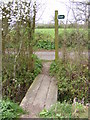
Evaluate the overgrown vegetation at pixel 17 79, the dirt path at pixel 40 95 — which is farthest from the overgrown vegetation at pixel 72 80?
the overgrown vegetation at pixel 17 79

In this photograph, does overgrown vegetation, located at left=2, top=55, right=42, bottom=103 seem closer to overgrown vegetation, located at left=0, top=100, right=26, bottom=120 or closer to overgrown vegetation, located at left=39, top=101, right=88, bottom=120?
overgrown vegetation, located at left=0, top=100, right=26, bottom=120

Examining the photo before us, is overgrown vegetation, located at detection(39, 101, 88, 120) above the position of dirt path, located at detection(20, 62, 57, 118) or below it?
above

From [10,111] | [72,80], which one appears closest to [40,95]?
[10,111]

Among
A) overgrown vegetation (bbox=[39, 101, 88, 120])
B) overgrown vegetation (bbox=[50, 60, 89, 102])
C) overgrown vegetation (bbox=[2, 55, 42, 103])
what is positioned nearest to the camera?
overgrown vegetation (bbox=[39, 101, 88, 120])

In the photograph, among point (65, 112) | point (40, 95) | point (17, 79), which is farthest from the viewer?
point (17, 79)

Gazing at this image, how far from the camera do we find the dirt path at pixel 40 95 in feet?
7.18

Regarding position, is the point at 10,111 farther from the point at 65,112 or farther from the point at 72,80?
the point at 72,80

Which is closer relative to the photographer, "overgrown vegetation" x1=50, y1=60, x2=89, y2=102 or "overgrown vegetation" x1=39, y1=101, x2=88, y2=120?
"overgrown vegetation" x1=39, y1=101, x2=88, y2=120

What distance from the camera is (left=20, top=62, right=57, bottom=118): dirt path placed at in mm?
2188

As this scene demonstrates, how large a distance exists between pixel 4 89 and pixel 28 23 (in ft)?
4.00

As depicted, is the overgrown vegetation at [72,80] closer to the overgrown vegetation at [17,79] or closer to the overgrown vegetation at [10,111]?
the overgrown vegetation at [17,79]

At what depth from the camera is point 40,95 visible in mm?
2674

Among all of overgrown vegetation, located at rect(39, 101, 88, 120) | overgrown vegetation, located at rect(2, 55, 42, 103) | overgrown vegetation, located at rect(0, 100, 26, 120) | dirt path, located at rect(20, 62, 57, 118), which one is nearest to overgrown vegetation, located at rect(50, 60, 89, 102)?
dirt path, located at rect(20, 62, 57, 118)

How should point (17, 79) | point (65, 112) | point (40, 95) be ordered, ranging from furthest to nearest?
point (17, 79) < point (40, 95) < point (65, 112)
